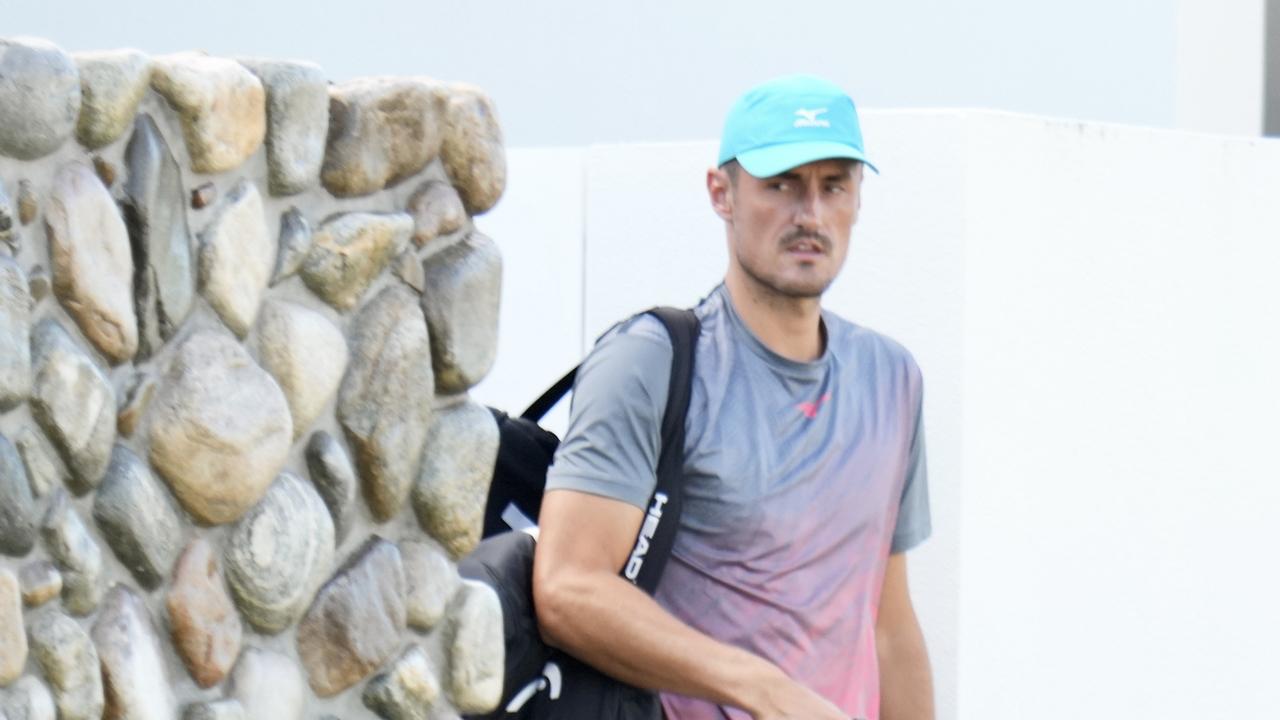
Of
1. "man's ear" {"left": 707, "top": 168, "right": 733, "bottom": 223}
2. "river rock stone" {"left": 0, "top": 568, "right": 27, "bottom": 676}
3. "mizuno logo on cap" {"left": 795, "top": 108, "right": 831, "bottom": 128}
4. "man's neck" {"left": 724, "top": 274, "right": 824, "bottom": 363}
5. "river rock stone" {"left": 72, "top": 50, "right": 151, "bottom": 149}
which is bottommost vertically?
"river rock stone" {"left": 0, "top": 568, "right": 27, "bottom": 676}

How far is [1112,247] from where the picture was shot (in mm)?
4242

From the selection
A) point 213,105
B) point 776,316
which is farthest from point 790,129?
point 213,105

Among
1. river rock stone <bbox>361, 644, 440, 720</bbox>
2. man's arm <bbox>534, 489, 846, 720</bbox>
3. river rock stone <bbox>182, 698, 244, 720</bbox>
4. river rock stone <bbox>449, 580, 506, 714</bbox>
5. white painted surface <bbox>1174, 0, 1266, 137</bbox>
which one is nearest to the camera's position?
river rock stone <bbox>182, 698, 244, 720</bbox>

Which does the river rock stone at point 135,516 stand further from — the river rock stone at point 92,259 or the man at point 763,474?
the man at point 763,474

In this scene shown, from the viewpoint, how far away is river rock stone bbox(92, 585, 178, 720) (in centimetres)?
181

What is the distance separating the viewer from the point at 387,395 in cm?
209

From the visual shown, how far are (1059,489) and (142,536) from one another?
2.65 metres

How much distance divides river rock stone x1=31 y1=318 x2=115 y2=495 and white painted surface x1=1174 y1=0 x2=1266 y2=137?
560 centimetres

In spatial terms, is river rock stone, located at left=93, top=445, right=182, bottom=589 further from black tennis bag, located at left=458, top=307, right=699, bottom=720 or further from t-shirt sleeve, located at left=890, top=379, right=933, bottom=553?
t-shirt sleeve, located at left=890, top=379, right=933, bottom=553

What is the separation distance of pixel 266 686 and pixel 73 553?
0.30m

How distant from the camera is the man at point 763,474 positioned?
2496 mm

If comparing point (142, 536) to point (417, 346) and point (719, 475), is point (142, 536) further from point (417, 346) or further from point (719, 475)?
point (719, 475)

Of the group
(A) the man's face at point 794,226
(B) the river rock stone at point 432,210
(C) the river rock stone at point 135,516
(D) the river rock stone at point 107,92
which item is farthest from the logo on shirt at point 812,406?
(D) the river rock stone at point 107,92

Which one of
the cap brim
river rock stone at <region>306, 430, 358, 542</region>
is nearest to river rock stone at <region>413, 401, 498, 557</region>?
river rock stone at <region>306, 430, 358, 542</region>
